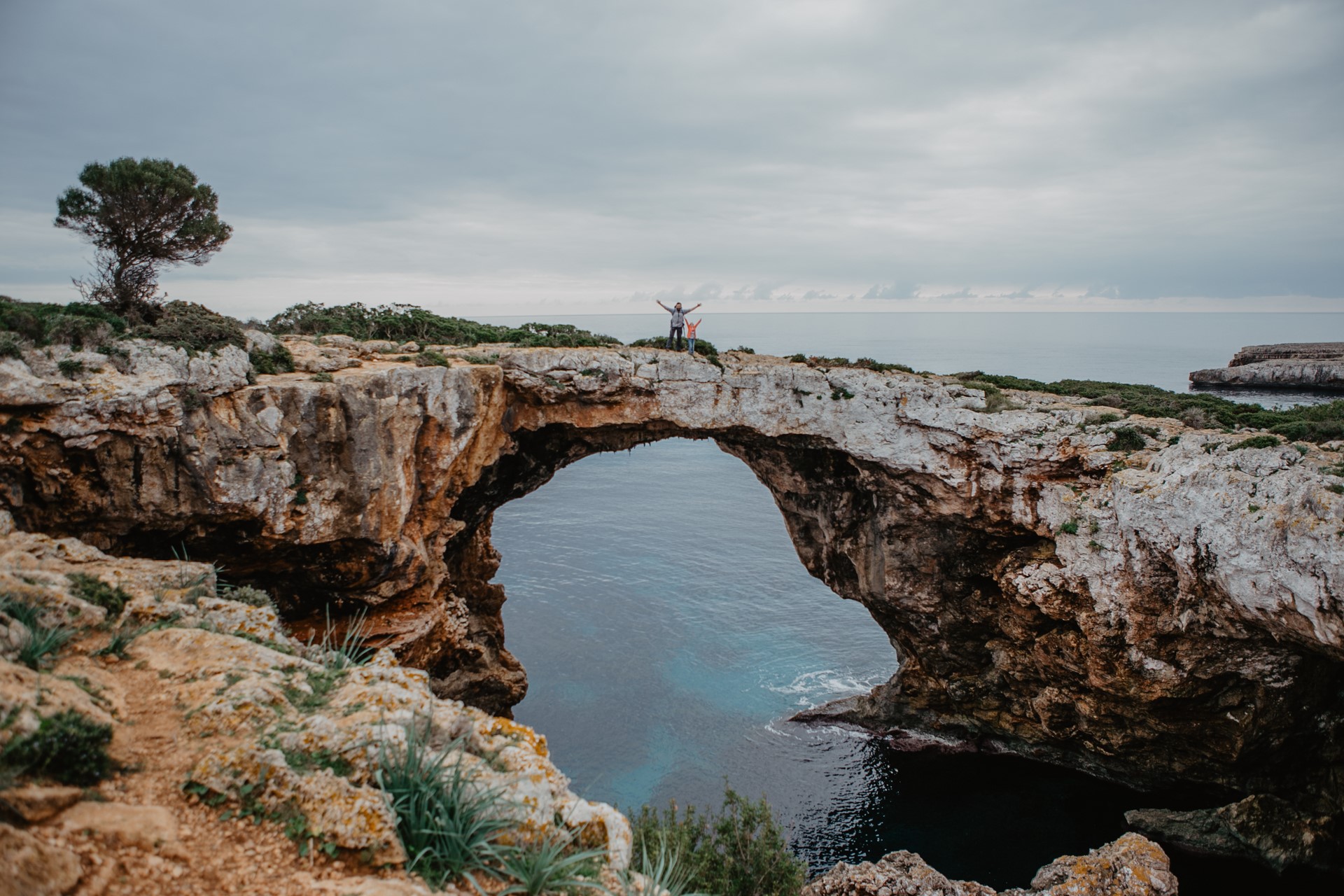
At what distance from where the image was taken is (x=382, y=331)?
22891 millimetres

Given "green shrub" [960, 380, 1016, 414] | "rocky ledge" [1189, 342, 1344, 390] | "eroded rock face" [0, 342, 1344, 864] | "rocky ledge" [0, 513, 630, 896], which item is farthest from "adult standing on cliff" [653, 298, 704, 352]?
"rocky ledge" [1189, 342, 1344, 390]

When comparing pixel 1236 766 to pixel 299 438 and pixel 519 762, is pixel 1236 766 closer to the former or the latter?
pixel 519 762

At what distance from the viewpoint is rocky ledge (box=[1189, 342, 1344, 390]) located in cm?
4650

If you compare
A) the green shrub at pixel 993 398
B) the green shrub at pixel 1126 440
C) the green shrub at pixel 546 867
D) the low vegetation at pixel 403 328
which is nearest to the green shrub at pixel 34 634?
the green shrub at pixel 546 867

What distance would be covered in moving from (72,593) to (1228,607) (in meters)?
19.8

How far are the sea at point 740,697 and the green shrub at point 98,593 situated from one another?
5.61 metres

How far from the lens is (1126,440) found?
17.9 metres

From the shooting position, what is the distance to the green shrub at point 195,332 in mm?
15000

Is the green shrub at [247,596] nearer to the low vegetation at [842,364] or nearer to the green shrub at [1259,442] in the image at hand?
the low vegetation at [842,364]

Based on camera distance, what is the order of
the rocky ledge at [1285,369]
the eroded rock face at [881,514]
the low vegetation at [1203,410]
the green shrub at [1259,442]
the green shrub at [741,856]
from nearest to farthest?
the green shrub at [741,856] < the eroded rock face at [881,514] < the green shrub at [1259,442] < the low vegetation at [1203,410] < the rocky ledge at [1285,369]

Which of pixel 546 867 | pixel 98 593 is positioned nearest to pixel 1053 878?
pixel 546 867

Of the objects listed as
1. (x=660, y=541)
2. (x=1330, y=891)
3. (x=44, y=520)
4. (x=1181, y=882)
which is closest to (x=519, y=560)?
(x=660, y=541)

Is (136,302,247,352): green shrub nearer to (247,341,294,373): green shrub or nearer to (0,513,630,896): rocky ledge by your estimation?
(247,341,294,373): green shrub

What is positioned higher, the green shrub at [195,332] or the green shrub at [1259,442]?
the green shrub at [195,332]
